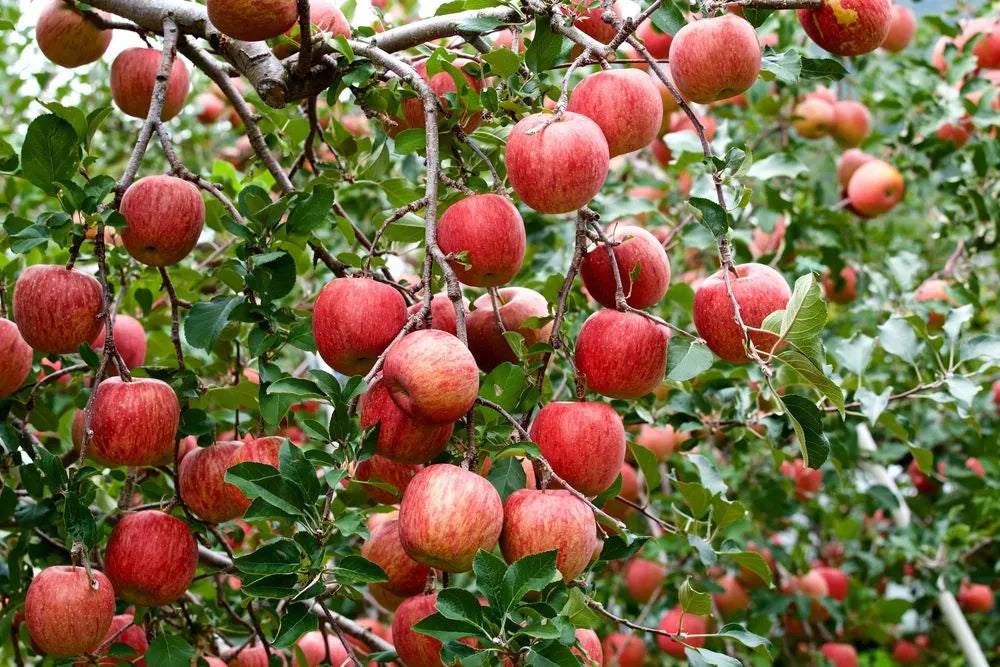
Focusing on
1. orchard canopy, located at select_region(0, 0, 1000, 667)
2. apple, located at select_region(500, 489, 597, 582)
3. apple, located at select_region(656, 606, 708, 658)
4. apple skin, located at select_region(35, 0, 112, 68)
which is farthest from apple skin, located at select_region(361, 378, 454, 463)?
apple, located at select_region(656, 606, 708, 658)

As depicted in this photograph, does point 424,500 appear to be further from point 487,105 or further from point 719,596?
point 719,596

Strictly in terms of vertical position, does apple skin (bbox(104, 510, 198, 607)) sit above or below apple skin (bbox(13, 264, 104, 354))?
below

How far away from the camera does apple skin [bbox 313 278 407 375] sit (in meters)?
1.08

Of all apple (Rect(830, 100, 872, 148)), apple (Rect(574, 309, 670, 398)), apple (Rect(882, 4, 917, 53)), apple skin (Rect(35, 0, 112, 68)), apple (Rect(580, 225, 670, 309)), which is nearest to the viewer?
apple (Rect(574, 309, 670, 398))

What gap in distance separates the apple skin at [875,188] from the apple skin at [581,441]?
6.31 ft

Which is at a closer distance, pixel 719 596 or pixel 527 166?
pixel 527 166

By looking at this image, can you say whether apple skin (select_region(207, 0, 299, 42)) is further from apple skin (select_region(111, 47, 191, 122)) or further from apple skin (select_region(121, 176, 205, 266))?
apple skin (select_region(111, 47, 191, 122))

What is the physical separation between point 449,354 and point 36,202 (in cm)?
176

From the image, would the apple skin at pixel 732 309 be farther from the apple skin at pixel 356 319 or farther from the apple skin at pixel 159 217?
the apple skin at pixel 159 217

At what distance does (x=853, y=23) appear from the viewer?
120 cm

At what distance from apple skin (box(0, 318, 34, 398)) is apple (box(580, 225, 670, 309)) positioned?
798 millimetres

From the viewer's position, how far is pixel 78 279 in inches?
49.2

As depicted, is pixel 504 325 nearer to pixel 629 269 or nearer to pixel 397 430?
pixel 629 269

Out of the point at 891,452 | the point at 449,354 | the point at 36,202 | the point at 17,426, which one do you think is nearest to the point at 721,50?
the point at 449,354
